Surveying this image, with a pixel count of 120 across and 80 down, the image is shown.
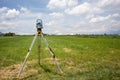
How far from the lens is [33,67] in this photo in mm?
12375

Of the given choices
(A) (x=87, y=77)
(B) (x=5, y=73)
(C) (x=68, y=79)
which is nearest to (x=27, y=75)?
(B) (x=5, y=73)

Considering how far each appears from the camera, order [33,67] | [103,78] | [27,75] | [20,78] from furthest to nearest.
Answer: [33,67], [27,75], [20,78], [103,78]

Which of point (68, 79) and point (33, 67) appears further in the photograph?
point (33, 67)

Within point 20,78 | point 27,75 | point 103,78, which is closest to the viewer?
point 103,78

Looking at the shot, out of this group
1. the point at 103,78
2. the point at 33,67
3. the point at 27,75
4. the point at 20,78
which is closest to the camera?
the point at 103,78

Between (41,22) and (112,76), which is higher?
(41,22)

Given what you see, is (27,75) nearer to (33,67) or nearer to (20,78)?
(20,78)

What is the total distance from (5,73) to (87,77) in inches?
191

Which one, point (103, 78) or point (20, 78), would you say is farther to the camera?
point (20, 78)

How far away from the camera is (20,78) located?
963cm

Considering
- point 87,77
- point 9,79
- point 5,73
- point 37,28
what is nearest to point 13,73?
point 5,73

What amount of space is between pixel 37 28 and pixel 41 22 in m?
0.42

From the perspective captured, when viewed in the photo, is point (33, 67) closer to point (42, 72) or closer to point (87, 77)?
point (42, 72)

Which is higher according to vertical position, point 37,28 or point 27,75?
point 37,28
